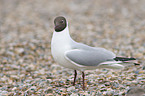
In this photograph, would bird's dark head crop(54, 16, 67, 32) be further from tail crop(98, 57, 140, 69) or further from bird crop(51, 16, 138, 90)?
tail crop(98, 57, 140, 69)

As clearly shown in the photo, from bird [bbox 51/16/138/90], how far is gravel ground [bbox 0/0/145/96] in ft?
1.87

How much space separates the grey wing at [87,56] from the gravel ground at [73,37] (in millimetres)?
632

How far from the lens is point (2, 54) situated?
8.09 meters

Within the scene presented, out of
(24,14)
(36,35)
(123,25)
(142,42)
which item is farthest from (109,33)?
(24,14)

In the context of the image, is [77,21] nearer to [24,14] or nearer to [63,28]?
[24,14]

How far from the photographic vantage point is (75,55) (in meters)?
4.45

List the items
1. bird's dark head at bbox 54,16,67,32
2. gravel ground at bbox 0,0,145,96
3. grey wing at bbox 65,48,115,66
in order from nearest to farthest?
grey wing at bbox 65,48,115,66 < bird's dark head at bbox 54,16,67,32 < gravel ground at bbox 0,0,145,96

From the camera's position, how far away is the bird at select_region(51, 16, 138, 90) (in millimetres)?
4453

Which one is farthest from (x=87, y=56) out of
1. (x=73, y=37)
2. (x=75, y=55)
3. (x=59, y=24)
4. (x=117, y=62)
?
(x=73, y=37)

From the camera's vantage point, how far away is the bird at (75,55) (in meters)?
4.45

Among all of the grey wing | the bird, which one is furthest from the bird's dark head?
the grey wing

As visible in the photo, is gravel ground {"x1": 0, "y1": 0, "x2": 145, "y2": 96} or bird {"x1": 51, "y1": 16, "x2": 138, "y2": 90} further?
gravel ground {"x1": 0, "y1": 0, "x2": 145, "y2": 96}

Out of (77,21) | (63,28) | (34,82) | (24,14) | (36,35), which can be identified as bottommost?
(34,82)

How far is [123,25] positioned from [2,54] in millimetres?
6456
